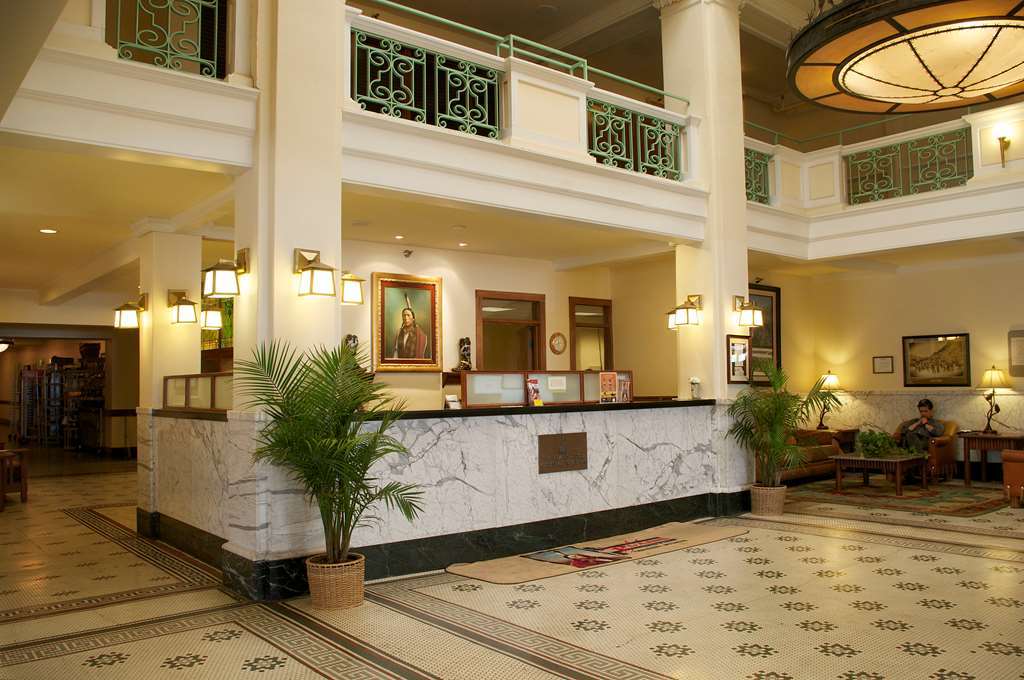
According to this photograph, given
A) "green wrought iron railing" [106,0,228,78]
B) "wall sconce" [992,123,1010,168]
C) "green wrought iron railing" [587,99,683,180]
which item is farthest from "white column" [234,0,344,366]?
Answer: "wall sconce" [992,123,1010,168]

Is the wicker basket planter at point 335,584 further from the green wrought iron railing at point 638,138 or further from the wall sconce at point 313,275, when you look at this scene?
the green wrought iron railing at point 638,138

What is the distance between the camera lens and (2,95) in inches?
150

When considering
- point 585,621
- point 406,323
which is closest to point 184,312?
point 406,323

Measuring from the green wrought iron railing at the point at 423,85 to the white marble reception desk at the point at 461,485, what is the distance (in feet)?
8.24

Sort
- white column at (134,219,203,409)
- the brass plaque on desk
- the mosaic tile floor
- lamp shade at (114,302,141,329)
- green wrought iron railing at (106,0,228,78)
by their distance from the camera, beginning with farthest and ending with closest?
lamp shade at (114,302,141,329) < white column at (134,219,203,409) < the brass plaque on desk < green wrought iron railing at (106,0,228,78) < the mosaic tile floor

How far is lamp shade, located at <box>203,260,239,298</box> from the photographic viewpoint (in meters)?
5.55

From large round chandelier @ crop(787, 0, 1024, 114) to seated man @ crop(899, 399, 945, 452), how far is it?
18.1ft

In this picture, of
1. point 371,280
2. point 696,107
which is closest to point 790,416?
point 696,107

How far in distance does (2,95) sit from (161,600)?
3382 mm

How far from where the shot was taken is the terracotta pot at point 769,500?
854cm

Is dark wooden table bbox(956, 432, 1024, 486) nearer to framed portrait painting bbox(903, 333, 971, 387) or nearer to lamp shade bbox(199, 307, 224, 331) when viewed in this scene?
framed portrait painting bbox(903, 333, 971, 387)

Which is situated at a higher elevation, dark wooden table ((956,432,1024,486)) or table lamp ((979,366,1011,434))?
table lamp ((979,366,1011,434))

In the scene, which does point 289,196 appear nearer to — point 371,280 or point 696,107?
point 371,280

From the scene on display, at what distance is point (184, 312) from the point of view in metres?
7.29
